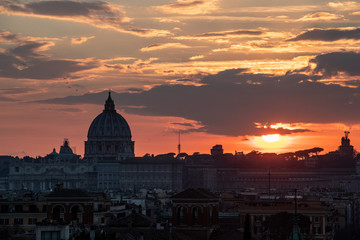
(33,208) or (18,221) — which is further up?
(33,208)

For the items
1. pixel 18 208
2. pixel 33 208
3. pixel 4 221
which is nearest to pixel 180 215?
pixel 33 208

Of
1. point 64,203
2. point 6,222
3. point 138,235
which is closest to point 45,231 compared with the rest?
point 138,235

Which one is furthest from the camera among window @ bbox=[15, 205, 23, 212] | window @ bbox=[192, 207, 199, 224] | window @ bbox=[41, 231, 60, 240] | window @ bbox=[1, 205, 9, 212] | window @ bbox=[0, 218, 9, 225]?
window @ bbox=[1, 205, 9, 212]

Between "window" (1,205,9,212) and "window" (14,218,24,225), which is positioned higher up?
"window" (1,205,9,212)

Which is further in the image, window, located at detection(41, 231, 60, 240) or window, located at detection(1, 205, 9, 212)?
window, located at detection(1, 205, 9, 212)

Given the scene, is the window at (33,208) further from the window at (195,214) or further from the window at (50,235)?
the window at (50,235)

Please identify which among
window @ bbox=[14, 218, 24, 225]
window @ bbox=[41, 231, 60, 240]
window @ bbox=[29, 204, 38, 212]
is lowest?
window @ bbox=[41, 231, 60, 240]

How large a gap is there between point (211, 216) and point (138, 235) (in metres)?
7.54

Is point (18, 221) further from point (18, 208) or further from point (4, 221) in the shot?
point (18, 208)

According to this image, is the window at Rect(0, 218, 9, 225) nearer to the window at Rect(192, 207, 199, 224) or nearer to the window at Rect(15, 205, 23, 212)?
the window at Rect(15, 205, 23, 212)

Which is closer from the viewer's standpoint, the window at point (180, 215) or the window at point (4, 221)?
the window at point (180, 215)


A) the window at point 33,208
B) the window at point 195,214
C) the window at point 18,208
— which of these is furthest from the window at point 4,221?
the window at point 195,214

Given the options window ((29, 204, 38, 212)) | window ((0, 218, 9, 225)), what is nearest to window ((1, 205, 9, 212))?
window ((0, 218, 9, 225))

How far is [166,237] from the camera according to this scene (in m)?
52.1
